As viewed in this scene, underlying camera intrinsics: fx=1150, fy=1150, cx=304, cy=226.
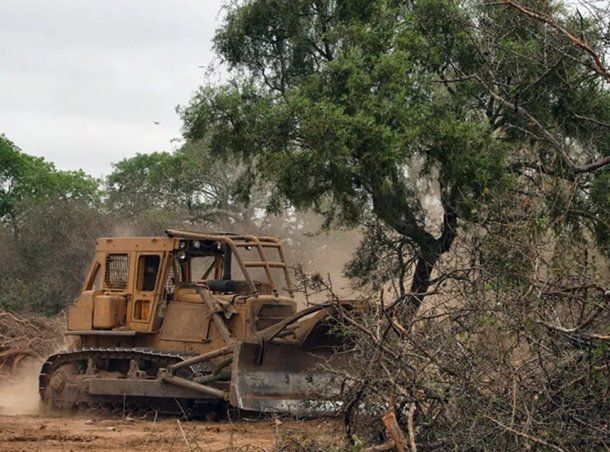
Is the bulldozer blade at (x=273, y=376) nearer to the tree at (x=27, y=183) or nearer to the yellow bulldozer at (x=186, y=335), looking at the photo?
the yellow bulldozer at (x=186, y=335)

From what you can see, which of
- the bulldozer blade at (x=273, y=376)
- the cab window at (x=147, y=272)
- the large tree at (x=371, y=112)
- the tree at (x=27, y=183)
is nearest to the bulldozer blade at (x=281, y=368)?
the bulldozer blade at (x=273, y=376)

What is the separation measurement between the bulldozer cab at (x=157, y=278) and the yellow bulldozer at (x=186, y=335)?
0.01 m

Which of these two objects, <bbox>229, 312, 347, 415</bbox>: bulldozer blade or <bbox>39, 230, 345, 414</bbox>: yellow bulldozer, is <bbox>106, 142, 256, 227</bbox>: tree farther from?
<bbox>229, 312, 347, 415</bbox>: bulldozer blade

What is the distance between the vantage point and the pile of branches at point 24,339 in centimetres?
2150

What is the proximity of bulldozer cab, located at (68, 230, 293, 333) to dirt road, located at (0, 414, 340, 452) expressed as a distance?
170cm

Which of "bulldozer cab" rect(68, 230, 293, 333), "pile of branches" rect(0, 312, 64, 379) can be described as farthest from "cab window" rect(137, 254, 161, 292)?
"pile of branches" rect(0, 312, 64, 379)

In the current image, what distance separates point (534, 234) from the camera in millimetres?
8344

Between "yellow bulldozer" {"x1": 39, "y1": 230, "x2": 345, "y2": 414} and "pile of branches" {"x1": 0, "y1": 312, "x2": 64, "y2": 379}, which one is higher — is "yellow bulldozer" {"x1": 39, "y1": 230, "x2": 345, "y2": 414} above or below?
above

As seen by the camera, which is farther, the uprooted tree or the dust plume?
the dust plume

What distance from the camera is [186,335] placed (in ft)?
53.0

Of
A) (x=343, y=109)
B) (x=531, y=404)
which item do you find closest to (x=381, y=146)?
(x=343, y=109)

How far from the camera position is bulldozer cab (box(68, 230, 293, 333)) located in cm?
1644

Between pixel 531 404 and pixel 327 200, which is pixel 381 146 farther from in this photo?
pixel 531 404

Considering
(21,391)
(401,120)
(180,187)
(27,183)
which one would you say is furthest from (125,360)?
(180,187)
